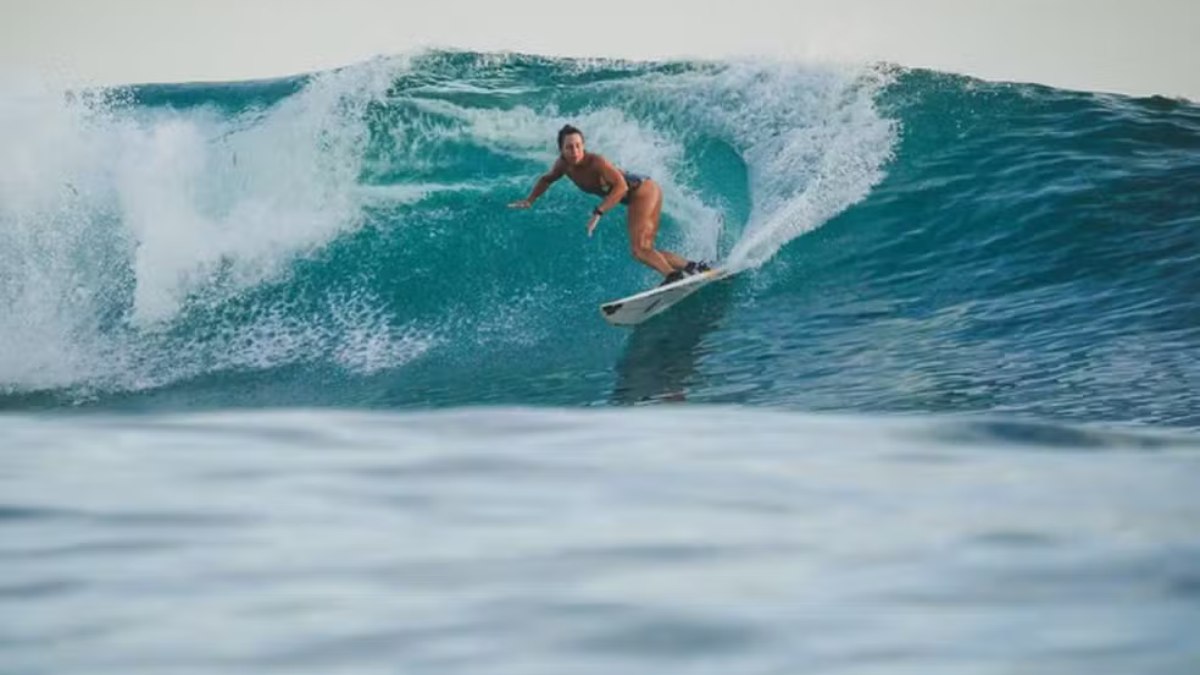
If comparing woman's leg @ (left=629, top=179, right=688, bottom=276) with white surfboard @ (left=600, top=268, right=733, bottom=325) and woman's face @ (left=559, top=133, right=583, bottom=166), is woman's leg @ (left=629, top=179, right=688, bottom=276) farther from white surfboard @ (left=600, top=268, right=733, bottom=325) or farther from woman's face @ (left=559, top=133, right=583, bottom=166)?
woman's face @ (left=559, top=133, right=583, bottom=166)

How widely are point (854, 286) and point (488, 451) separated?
724 centimetres

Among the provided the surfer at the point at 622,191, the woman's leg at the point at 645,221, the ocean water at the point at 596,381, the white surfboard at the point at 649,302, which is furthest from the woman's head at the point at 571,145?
the ocean water at the point at 596,381

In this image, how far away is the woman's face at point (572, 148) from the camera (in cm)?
954

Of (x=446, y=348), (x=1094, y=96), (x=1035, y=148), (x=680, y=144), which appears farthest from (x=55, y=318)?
(x=1094, y=96)

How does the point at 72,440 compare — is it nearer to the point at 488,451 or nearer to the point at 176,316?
the point at 488,451

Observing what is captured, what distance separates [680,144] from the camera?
43.0 ft

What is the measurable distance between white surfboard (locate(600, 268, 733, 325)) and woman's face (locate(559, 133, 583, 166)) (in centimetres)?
95

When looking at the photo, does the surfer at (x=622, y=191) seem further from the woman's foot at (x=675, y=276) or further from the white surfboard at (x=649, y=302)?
the white surfboard at (x=649, y=302)

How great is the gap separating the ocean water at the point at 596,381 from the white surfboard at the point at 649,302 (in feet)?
0.40

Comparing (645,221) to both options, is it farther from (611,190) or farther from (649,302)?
(649,302)

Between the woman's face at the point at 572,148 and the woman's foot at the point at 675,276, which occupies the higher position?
the woman's face at the point at 572,148

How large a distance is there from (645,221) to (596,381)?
4.05 ft

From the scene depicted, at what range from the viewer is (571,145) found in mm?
9523

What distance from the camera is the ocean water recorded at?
2.15 m
